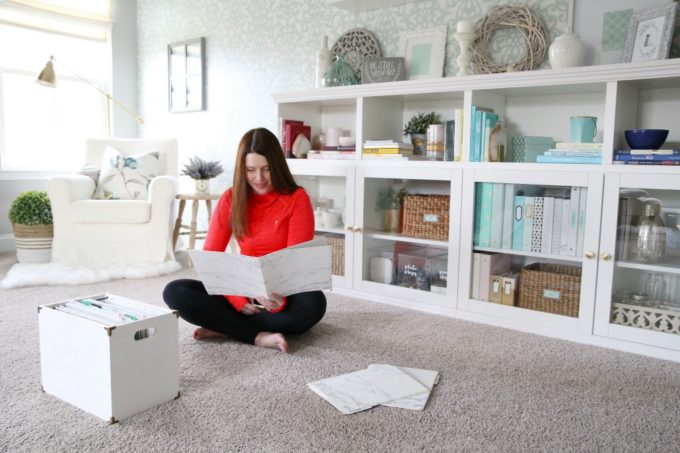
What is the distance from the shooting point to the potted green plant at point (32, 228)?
357cm

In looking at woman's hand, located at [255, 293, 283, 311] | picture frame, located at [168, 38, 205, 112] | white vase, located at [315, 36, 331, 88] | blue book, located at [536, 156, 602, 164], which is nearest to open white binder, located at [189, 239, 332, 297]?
woman's hand, located at [255, 293, 283, 311]

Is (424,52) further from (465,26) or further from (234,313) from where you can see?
(234,313)

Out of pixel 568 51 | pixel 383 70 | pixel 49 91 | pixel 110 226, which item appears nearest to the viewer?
pixel 568 51

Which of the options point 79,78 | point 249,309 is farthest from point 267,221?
point 79,78

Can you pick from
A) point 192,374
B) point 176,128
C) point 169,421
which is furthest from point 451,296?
point 176,128

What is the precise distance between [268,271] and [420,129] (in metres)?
1.40

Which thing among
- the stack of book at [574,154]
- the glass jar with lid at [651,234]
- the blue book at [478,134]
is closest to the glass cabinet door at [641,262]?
the glass jar with lid at [651,234]

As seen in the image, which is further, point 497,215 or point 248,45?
point 248,45

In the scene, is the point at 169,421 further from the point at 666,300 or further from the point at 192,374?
the point at 666,300

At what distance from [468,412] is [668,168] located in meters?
1.17

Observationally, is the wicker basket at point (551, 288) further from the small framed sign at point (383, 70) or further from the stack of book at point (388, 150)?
the small framed sign at point (383, 70)

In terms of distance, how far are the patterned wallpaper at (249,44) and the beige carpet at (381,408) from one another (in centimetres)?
143

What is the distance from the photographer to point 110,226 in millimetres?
3467

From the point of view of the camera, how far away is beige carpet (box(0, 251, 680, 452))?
56.6 inches
